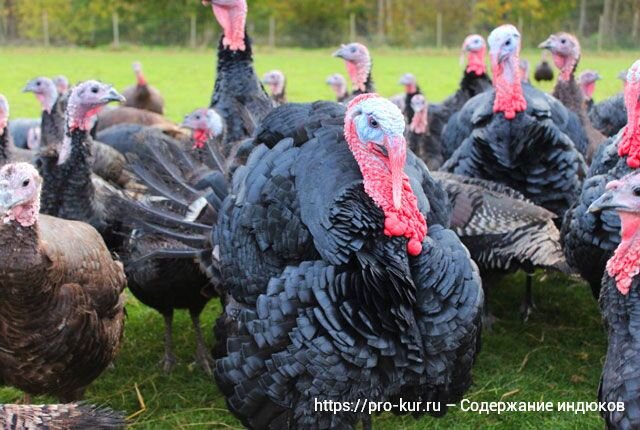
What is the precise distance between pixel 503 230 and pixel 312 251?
1.65 m

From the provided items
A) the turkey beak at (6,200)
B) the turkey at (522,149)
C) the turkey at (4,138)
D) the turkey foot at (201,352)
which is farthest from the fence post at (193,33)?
the turkey beak at (6,200)

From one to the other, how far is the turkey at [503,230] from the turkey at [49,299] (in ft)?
5.61

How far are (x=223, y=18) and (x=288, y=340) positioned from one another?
11.6 ft

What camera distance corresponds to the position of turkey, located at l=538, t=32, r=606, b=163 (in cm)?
599

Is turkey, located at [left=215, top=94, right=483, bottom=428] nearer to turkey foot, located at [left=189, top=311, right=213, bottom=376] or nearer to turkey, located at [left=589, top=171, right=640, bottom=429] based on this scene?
turkey, located at [left=589, top=171, right=640, bottom=429]

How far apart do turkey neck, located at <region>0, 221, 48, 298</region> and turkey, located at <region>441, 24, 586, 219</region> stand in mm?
2530

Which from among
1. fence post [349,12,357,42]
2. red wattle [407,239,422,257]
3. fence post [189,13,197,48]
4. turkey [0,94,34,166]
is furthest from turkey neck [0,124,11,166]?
fence post [349,12,357,42]

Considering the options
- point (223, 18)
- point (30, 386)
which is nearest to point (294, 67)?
point (223, 18)

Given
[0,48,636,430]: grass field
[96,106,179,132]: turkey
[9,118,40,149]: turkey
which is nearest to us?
[0,48,636,430]: grass field

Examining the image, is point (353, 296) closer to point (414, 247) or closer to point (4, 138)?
point (414, 247)

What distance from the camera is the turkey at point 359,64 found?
6629 millimetres

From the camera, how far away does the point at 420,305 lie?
9.04 feet

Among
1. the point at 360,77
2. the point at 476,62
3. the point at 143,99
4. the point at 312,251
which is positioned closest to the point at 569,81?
the point at 476,62

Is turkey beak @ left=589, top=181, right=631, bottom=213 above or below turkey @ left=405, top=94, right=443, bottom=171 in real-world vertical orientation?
above
